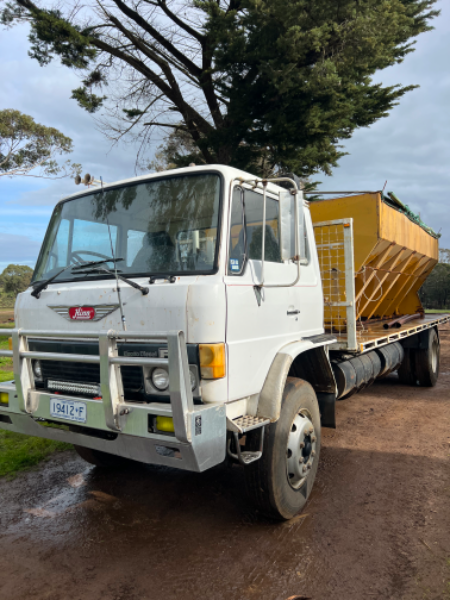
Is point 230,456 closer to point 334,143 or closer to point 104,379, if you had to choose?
point 104,379

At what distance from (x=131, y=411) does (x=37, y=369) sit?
3.62 feet

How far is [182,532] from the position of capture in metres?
3.27

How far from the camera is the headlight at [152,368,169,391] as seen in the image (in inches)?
108

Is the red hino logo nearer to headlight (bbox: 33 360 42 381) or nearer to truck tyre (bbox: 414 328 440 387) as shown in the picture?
headlight (bbox: 33 360 42 381)

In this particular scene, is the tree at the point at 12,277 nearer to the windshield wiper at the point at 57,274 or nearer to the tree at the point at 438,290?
the tree at the point at 438,290

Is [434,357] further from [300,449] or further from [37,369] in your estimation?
[37,369]

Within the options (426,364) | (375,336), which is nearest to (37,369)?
(375,336)

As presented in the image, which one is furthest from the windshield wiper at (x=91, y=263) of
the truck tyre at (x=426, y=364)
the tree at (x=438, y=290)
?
the tree at (x=438, y=290)

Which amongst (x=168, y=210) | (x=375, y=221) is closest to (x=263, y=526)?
(x=168, y=210)

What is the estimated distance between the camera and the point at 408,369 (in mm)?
8297

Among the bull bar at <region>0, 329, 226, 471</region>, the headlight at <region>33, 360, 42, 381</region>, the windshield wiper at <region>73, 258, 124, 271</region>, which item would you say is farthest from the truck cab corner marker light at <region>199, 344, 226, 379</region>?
the headlight at <region>33, 360, 42, 381</region>

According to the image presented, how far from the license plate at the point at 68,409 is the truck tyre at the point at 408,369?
21.8ft

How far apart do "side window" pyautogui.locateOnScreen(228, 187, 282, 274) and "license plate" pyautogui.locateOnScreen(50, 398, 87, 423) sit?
1.29 metres

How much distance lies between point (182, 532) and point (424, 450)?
2.99m
